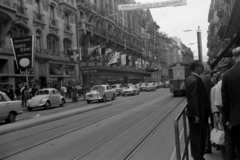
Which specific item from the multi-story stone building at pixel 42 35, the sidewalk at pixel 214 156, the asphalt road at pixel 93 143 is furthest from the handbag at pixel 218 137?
the multi-story stone building at pixel 42 35

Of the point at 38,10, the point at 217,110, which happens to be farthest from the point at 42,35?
the point at 217,110

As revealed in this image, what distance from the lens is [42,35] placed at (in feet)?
97.0

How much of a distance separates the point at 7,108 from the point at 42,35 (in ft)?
61.0

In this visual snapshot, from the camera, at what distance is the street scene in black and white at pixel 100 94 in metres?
4.76

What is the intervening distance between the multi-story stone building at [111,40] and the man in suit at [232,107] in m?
31.6

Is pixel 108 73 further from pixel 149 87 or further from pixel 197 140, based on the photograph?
pixel 197 140

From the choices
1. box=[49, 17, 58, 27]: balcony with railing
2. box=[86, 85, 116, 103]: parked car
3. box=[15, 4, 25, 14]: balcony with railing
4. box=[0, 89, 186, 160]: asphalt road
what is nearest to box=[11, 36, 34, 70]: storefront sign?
box=[86, 85, 116, 103]: parked car

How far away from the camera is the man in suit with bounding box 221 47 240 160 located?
359cm

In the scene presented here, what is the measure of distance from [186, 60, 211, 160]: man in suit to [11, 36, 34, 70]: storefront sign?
18.0m

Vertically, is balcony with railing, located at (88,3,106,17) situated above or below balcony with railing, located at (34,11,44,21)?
above

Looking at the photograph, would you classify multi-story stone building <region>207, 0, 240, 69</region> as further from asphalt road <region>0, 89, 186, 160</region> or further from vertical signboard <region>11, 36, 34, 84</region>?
vertical signboard <region>11, 36, 34, 84</region>

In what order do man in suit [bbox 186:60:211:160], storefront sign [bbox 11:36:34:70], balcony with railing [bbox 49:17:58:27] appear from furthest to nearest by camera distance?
balcony with railing [bbox 49:17:58:27], storefront sign [bbox 11:36:34:70], man in suit [bbox 186:60:211:160]

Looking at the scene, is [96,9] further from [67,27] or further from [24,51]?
[24,51]

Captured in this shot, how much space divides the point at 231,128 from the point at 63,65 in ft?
101
